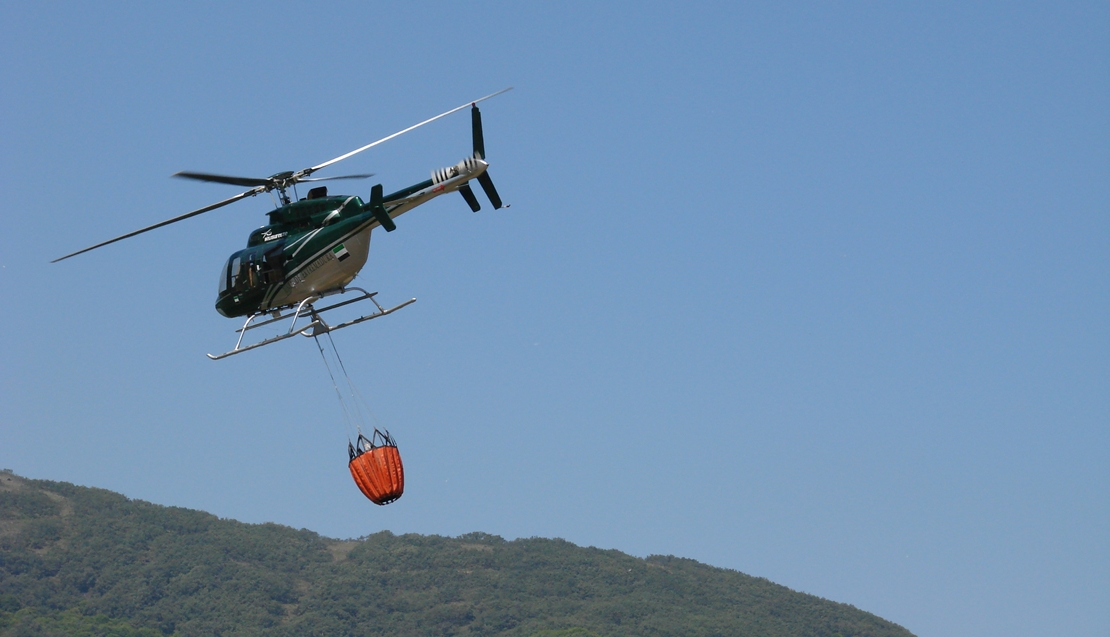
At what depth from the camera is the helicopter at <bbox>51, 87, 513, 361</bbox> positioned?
152 ft

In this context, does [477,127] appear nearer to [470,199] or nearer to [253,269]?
[470,199]

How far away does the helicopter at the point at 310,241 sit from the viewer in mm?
46438

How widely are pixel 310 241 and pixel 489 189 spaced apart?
18.8 feet

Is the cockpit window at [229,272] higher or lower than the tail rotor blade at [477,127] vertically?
lower

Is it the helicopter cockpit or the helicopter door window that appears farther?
the helicopter door window

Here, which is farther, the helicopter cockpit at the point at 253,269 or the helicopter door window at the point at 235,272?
the helicopter door window at the point at 235,272

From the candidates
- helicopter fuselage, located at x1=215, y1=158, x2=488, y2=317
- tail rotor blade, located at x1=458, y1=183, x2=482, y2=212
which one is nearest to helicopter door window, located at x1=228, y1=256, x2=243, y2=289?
helicopter fuselage, located at x1=215, y1=158, x2=488, y2=317

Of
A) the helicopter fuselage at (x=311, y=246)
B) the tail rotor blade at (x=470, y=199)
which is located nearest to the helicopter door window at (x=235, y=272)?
the helicopter fuselage at (x=311, y=246)

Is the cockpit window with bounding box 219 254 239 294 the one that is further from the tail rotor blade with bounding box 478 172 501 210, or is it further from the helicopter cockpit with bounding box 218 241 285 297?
the tail rotor blade with bounding box 478 172 501 210

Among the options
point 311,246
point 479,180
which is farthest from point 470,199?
point 311,246

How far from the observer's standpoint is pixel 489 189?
160 feet

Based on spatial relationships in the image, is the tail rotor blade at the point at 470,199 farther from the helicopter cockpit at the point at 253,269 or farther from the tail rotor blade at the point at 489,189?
the helicopter cockpit at the point at 253,269

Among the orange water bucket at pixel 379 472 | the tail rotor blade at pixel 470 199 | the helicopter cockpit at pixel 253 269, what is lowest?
the orange water bucket at pixel 379 472

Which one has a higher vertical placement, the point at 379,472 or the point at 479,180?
the point at 479,180
